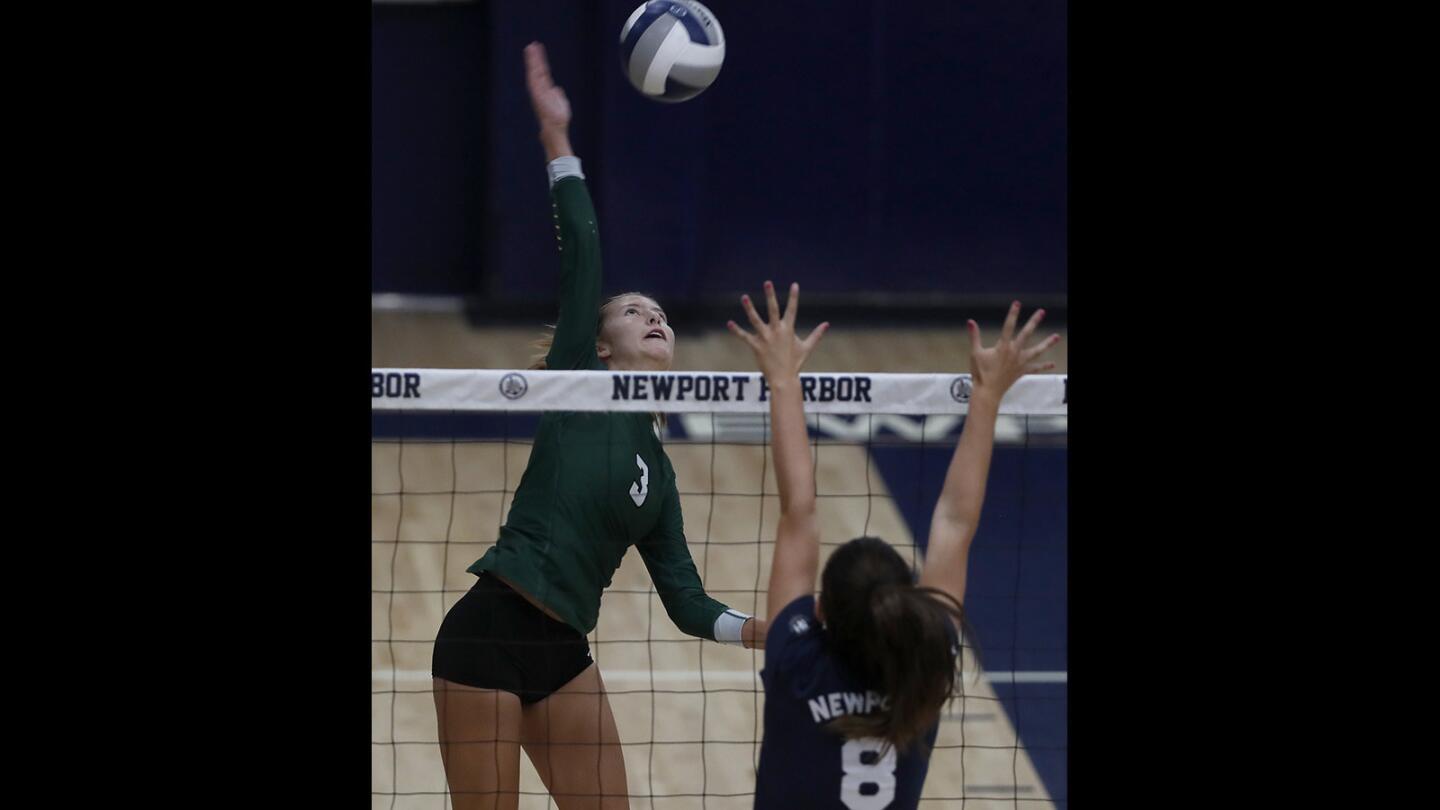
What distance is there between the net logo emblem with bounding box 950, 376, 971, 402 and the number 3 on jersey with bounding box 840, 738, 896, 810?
4.08 feet

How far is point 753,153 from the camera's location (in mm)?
13719

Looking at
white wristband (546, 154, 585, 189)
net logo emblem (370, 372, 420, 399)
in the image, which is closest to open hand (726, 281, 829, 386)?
white wristband (546, 154, 585, 189)

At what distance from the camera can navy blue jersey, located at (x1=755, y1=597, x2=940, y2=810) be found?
3.50 metres

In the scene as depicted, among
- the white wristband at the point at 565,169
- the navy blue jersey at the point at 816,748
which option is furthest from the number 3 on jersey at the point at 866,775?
the white wristband at the point at 565,169

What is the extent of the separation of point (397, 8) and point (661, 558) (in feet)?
33.3

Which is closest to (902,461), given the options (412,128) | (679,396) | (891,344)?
(891,344)

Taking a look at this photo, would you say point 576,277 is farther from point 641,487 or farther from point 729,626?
point 729,626

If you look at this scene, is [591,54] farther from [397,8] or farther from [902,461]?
[902,461]

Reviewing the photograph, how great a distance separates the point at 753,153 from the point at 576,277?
934 cm

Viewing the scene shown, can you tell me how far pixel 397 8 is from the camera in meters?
14.0

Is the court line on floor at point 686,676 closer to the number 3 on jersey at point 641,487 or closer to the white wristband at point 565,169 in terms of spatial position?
the number 3 on jersey at point 641,487

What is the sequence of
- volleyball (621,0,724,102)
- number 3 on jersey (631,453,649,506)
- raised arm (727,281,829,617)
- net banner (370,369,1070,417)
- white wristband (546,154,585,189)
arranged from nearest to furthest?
raised arm (727,281,829,617), net banner (370,369,1070,417), white wristband (546,154,585,189), number 3 on jersey (631,453,649,506), volleyball (621,0,724,102)

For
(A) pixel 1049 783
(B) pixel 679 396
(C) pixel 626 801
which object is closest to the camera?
(B) pixel 679 396

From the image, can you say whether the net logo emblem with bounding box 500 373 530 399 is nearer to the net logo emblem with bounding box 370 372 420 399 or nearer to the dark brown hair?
the net logo emblem with bounding box 370 372 420 399
